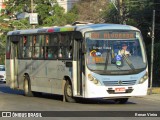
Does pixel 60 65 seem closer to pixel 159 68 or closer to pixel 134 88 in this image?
pixel 134 88

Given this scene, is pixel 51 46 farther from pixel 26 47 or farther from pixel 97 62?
pixel 97 62

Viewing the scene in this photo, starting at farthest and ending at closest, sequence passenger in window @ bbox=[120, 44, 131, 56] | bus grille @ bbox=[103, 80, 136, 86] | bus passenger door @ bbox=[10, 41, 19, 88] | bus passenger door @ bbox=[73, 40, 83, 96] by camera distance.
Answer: bus passenger door @ bbox=[10, 41, 19, 88] < bus passenger door @ bbox=[73, 40, 83, 96] < passenger in window @ bbox=[120, 44, 131, 56] < bus grille @ bbox=[103, 80, 136, 86]

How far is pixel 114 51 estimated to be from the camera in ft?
64.8

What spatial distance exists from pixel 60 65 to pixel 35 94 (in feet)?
16.7

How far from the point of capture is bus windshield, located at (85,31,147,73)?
64.2 feet

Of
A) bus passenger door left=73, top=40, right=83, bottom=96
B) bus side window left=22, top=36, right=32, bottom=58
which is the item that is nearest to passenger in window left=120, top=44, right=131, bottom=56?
bus passenger door left=73, top=40, right=83, bottom=96

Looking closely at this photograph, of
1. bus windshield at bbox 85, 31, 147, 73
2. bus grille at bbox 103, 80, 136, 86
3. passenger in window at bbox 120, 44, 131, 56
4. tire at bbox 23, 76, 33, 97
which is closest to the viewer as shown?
bus grille at bbox 103, 80, 136, 86

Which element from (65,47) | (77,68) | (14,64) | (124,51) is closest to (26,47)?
(14,64)

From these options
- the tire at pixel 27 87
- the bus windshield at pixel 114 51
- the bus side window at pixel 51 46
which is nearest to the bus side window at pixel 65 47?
the bus side window at pixel 51 46

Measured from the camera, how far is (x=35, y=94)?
85.8ft

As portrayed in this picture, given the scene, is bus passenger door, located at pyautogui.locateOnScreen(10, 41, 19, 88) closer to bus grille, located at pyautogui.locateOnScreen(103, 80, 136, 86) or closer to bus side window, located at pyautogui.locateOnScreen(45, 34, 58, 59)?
bus side window, located at pyautogui.locateOnScreen(45, 34, 58, 59)

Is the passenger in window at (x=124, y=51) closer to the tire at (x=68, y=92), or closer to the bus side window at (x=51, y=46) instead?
the tire at (x=68, y=92)

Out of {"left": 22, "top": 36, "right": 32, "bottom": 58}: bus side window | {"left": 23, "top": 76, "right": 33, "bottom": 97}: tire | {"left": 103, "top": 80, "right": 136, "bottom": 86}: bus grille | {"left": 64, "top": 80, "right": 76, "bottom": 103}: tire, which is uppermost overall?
{"left": 22, "top": 36, "right": 32, "bottom": 58}: bus side window

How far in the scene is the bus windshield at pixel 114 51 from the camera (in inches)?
770
